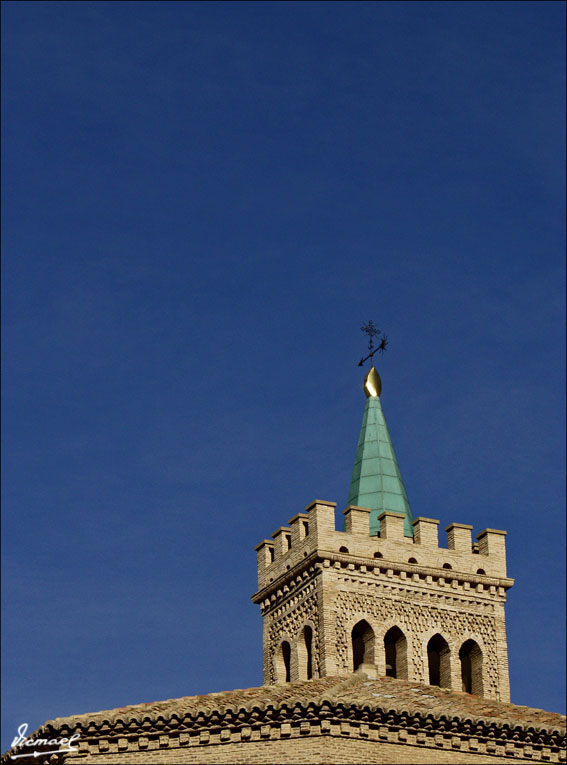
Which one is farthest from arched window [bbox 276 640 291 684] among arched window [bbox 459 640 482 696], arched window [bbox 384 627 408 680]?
arched window [bbox 459 640 482 696]

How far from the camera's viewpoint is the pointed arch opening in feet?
121

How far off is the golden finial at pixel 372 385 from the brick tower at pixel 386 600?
149 inches

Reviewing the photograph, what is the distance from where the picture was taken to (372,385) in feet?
139

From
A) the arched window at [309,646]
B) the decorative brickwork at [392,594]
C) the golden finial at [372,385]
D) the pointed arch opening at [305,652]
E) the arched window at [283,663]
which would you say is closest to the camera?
the decorative brickwork at [392,594]

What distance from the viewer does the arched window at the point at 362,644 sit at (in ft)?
118

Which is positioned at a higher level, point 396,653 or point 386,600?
point 386,600

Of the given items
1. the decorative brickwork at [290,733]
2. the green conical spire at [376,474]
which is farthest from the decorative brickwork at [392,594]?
the decorative brickwork at [290,733]

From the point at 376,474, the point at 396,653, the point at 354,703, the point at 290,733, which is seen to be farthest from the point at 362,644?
the point at 290,733

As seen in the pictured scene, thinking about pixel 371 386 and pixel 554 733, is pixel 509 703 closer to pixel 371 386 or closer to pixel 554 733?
pixel 554 733

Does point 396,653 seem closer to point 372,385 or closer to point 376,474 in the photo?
point 376,474

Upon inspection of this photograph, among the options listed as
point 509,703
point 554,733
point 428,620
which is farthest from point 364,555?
point 554,733

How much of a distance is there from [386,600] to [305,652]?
245 cm

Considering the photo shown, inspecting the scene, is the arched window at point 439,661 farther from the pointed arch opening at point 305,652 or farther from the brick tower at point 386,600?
the pointed arch opening at point 305,652

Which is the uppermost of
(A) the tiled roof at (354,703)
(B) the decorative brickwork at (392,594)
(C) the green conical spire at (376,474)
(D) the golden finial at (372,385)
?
(D) the golden finial at (372,385)
